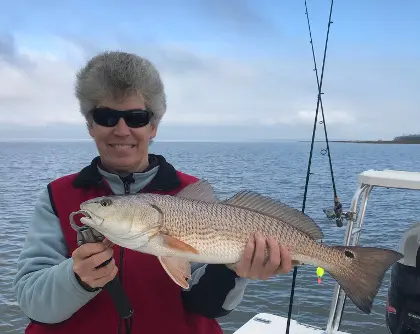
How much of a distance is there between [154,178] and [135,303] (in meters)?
0.86

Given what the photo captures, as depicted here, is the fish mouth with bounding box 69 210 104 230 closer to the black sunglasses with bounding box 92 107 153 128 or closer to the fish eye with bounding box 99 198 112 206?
the fish eye with bounding box 99 198 112 206

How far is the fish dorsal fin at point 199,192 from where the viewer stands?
9.96ft

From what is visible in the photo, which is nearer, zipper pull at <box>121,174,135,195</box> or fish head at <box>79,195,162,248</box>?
fish head at <box>79,195,162,248</box>

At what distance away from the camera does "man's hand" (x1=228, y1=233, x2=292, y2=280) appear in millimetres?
2844

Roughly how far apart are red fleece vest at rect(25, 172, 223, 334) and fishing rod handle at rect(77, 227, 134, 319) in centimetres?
22

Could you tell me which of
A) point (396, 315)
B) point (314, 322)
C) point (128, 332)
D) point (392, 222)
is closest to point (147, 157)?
point (128, 332)

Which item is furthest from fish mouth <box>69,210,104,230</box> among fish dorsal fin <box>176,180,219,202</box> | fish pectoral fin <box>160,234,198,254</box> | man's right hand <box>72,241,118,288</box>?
fish dorsal fin <box>176,180,219,202</box>

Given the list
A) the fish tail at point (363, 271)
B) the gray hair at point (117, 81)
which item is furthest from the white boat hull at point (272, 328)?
the gray hair at point (117, 81)

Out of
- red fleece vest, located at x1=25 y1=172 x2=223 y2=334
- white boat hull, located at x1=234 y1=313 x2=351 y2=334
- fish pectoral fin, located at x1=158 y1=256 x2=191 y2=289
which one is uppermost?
fish pectoral fin, located at x1=158 y1=256 x2=191 y2=289

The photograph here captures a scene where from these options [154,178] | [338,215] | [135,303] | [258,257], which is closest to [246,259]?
[258,257]

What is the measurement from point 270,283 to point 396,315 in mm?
8052

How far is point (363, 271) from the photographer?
299 cm

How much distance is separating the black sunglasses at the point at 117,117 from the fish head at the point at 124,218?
1.57ft

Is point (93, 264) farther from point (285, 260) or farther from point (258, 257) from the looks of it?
point (285, 260)
